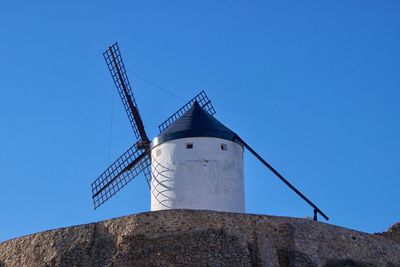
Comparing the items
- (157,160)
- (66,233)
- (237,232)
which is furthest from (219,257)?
(157,160)

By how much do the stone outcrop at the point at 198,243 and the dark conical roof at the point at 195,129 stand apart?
18.9ft

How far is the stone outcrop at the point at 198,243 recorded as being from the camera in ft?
85.1

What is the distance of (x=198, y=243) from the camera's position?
26062 millimetres

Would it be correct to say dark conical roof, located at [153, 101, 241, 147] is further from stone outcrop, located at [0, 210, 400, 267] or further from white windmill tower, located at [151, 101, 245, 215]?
stone outcrop, located at [0, 210, 400, 267]

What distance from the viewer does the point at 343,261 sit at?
2700 centimetres

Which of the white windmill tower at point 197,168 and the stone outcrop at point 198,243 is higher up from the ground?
the white windmill tower at point 197,168

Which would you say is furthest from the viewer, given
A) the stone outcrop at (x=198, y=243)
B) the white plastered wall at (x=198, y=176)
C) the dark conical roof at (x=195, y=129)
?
the dark conical roof at (x=195, y=129)

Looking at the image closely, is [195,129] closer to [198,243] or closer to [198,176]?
[198,176]

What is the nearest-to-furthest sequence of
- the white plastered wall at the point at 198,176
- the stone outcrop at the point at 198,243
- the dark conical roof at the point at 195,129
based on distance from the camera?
the stone outcrop at the point at 198,243 < the white plastered wall at the point at 198,176 < the dark conical roof at the point at 195,129

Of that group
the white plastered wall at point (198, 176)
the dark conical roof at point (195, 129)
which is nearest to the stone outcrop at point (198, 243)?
the white plastered wall at point (198, 176)

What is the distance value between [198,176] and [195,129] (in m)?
2.08

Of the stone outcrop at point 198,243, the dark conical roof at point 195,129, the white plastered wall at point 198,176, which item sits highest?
the dark conical roof at point 195,129

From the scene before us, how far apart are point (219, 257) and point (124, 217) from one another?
3306 mm

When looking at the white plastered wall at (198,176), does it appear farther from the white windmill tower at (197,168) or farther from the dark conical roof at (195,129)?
the dark conical roof at (195,129)
